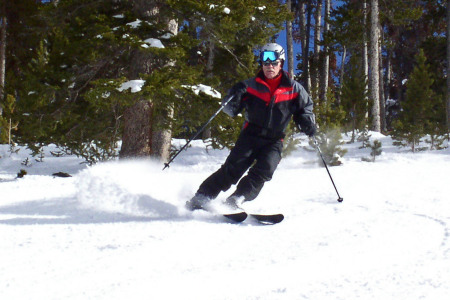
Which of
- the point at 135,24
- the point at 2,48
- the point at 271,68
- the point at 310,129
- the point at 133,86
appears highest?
the point at 2,48

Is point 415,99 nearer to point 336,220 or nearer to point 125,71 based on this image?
point 125,71

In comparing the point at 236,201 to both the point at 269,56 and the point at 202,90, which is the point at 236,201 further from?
the point at 202,90

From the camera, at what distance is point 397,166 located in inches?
306

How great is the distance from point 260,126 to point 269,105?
0.81 feet

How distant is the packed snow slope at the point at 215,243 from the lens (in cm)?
224

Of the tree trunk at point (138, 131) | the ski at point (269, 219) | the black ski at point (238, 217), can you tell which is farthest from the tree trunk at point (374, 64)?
the black ski at point (238, 217)

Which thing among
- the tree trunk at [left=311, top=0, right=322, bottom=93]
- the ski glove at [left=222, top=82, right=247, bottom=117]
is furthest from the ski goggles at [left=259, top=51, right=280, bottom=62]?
the tree trunk at [left=311, top=0, right=322, bottom=93]

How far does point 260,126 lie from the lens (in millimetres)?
4301

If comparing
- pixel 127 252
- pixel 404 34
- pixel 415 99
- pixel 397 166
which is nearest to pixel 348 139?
pixel 415 99

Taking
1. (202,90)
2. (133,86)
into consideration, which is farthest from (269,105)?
(202,90)

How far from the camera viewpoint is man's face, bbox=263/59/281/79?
4.21 m

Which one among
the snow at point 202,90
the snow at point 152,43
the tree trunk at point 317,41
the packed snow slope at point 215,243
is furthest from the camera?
the tree trunk at point 317,41

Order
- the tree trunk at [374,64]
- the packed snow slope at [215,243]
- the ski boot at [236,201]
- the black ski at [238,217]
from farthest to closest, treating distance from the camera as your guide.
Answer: the tree trunk at [374,64] → the ski boot at [236,201] → the black ski at [238,217] → the packed snow slope at [215,243]

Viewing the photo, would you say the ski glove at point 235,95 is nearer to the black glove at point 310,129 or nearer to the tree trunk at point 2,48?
the black glove at point 310,129
